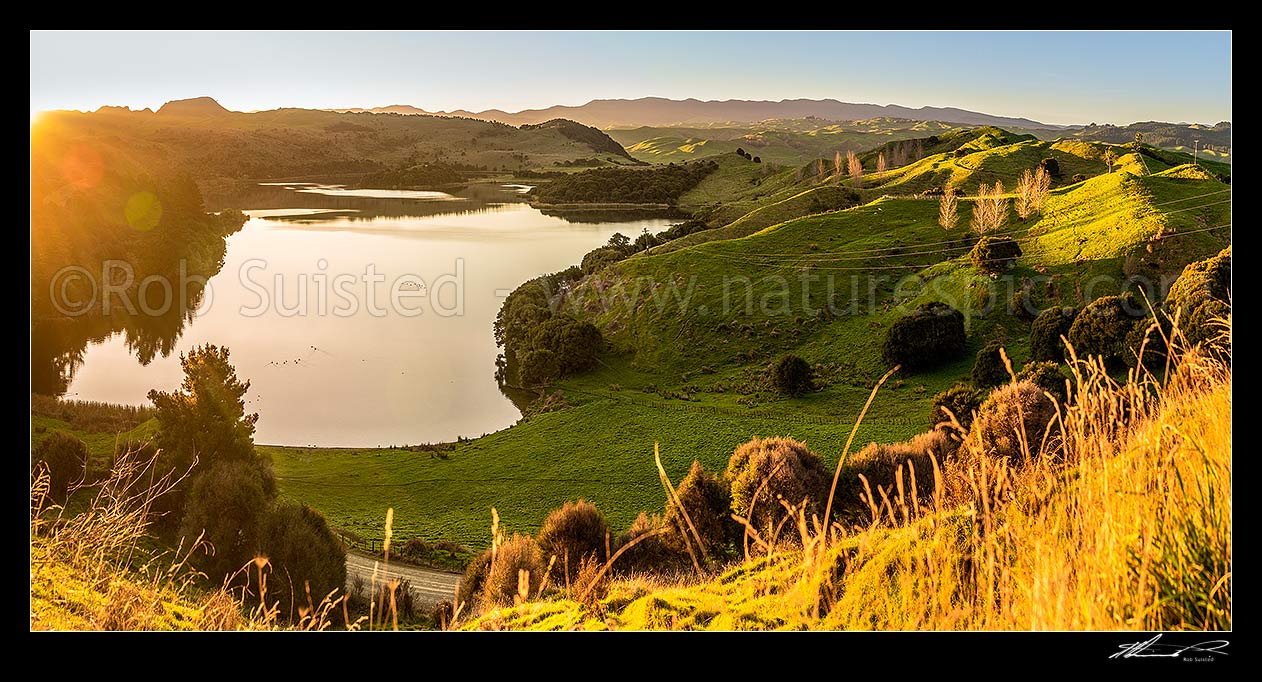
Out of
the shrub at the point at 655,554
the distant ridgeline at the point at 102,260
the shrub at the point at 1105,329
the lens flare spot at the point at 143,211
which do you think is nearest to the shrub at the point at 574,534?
the shrub at the point at 655,554

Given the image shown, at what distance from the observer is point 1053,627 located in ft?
9.86

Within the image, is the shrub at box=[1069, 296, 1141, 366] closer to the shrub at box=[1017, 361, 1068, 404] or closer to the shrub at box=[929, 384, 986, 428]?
the shrub at box=[1017, 361, 1068, 404]

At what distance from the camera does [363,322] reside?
180ft

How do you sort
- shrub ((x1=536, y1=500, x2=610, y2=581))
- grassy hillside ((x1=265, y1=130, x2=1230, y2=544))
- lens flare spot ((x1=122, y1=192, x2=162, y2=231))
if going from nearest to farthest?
1. shrub ((x1=536, y1=500, x2=610, y2=581))
2. grassy hillside ((x1=265, y1=130, x2=1230, y2=544))
3. lens flare spot ((x1=122, y1=192, x2=162, y2=231))

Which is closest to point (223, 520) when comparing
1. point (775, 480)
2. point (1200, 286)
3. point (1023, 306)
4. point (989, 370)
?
point (775, 480)

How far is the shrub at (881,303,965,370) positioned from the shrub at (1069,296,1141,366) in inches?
222

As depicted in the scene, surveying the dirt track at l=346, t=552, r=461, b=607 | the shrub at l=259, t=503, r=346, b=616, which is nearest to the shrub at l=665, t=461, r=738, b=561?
the dirt track at l=346, t=552, r=461, b=607

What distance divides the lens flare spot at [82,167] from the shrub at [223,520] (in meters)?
51.0

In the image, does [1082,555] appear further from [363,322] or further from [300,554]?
[363,322]

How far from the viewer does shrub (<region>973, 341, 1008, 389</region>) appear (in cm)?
2995

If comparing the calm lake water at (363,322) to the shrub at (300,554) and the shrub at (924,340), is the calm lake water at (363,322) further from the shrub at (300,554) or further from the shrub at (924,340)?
the shrub at (924,340)
